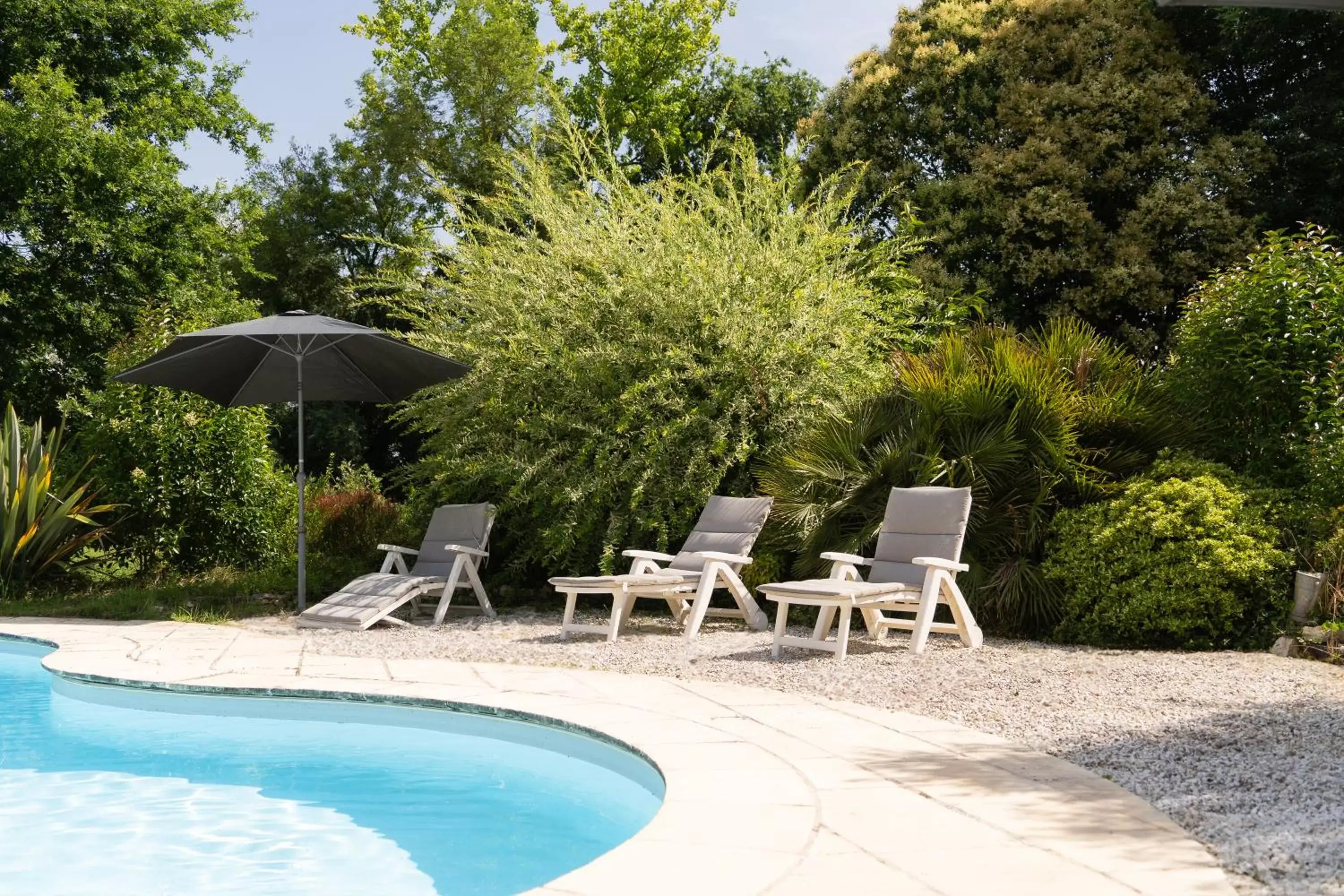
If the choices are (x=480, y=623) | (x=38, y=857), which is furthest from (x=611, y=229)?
(x=38, y=857)

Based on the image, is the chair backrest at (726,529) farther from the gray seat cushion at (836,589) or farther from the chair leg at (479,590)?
the chair leg at (479,590)

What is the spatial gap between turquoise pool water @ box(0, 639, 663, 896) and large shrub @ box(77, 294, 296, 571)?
4.85 metres

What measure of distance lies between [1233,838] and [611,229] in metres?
7.50

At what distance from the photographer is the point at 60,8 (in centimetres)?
1609

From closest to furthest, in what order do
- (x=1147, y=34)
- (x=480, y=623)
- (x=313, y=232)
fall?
(x=480, y=623), (x=1147, y=34), (x=313, y=232)

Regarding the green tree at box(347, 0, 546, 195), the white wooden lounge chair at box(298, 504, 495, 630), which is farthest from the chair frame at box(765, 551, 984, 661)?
the green tree at box(347, 0, 546, 195)

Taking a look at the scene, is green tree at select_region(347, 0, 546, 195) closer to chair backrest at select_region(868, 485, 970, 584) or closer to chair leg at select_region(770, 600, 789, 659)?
chair backrest at select_region(868, 485, 970, 584)

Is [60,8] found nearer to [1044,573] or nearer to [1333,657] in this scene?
[1044,573]

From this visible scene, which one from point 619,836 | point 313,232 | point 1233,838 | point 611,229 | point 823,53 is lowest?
point 619,836

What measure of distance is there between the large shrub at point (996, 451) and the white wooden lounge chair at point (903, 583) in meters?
0.66

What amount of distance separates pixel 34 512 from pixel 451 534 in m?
4.08

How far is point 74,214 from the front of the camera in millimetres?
13984

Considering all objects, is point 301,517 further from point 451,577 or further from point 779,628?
point 779,628

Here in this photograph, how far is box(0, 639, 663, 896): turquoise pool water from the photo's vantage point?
380cm
